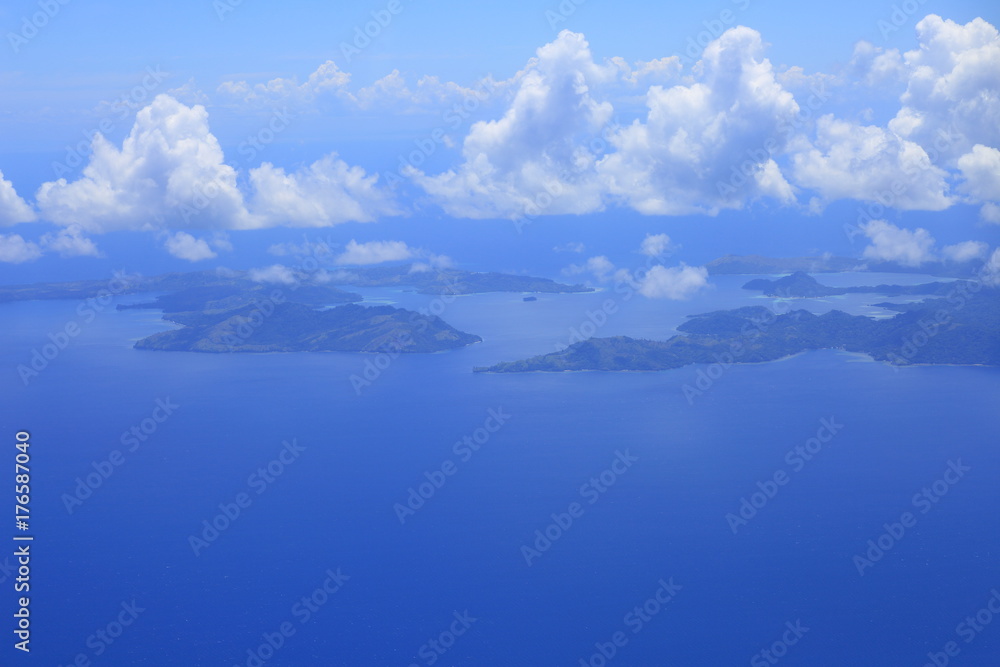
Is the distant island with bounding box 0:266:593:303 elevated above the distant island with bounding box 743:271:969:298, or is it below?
above

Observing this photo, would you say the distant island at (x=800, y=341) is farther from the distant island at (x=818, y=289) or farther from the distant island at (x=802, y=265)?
the distant island at (x=802, y=265)

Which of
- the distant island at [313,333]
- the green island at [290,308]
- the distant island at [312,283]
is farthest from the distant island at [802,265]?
the distant island at [313,333]

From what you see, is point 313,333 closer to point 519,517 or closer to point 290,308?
point 290,308

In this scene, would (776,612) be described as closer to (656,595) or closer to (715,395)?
(656,595)

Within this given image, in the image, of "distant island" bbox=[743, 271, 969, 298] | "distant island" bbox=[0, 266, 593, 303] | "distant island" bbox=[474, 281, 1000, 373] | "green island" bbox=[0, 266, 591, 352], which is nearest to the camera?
"distant island" bbox=[474, 281, 1000, 373]

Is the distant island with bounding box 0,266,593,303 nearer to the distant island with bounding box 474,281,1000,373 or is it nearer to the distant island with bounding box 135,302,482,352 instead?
the distant island with bounding box 135,302,482,352

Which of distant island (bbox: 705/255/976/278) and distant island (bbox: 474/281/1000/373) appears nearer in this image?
distant island (bbox: 474/281/1000/373)

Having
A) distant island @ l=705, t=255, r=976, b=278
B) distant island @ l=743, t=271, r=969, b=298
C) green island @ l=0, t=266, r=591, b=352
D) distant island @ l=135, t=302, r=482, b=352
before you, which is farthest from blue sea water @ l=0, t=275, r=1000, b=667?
distant island @ l=705, t=255, r=976, b=278
